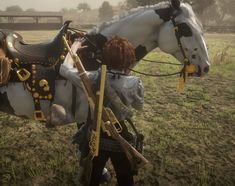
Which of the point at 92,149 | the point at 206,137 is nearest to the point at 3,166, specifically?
the point at 92,149

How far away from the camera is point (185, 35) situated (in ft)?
10.7

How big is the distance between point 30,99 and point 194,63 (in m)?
2.13

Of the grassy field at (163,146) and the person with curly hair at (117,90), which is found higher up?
the person with curly hair at (117,90)

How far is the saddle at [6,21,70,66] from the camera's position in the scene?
3.13 metres

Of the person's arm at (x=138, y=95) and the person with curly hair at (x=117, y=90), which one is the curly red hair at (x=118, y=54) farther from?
the person's arm at (x=138, y=95)

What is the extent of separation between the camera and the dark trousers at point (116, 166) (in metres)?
2.57

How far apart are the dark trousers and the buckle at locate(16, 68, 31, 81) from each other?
1.29 meters

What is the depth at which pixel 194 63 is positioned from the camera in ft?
11.2

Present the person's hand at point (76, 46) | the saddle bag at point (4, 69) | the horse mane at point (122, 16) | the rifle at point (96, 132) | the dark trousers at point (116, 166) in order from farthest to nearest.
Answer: the horse mane at point (122, 16) → the saddle bag at point (4, 69) → the person's hand at point (76, 46) → the dark trousers at point (116, 166) → the rifle at point (96, 132)

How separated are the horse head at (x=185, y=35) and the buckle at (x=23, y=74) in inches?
66.0

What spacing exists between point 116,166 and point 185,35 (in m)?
1.79

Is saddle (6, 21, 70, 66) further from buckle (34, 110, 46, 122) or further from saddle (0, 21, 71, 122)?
buckle (34, 110, 46, 122)

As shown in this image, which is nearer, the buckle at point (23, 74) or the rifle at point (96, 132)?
the rifle at point (96, 132)

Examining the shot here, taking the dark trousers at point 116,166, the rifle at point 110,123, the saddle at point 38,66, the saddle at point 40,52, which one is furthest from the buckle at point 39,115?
the rifle at point 110,123
